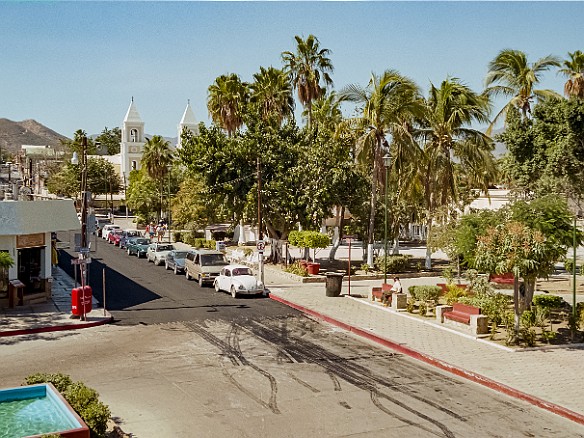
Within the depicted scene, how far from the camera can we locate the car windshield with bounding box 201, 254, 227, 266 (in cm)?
3397

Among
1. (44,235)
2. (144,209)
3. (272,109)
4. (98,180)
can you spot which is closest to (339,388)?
(44,235)

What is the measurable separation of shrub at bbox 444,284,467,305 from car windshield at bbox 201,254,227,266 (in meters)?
11.8

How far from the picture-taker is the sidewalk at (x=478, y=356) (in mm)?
15727

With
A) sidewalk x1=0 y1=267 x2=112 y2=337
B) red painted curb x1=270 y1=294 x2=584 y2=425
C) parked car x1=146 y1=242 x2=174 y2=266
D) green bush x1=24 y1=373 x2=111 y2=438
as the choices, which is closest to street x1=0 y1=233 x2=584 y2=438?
red painted curb x1=270 y1=294 x2=584 y2=425

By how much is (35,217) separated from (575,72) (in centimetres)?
3367

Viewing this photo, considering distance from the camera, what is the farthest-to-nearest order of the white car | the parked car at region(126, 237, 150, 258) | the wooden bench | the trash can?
the parked car at region(126, 237, 150, 258) → the trash can → the white car → the wooden bench

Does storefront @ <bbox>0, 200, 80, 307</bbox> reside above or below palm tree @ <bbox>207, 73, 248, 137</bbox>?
below

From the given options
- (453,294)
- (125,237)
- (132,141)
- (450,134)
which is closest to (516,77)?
(450,134)

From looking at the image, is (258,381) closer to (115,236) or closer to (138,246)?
(138,246)

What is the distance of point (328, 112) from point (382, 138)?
18268 mm

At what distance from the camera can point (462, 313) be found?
904 inches

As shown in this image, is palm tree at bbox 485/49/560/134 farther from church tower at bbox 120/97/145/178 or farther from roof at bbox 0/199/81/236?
church tower at bbox 120/97/145/178

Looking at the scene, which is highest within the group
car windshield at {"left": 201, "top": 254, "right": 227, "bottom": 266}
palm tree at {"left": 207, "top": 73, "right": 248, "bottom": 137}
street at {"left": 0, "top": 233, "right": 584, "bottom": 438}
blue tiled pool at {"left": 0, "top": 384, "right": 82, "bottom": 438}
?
palm tree at {"left": 207, "top": 73, "right": 248, "bottom": 137}

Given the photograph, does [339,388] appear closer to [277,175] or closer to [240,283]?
[240,283]
